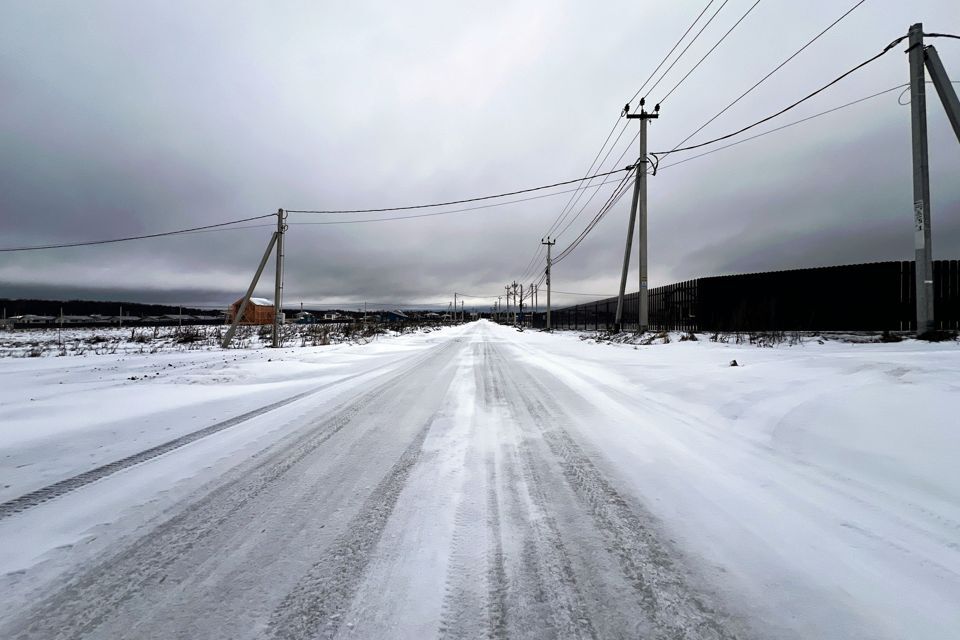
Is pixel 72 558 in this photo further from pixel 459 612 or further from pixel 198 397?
pixel 198 397

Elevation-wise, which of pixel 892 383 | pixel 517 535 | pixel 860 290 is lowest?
pixel 517 535

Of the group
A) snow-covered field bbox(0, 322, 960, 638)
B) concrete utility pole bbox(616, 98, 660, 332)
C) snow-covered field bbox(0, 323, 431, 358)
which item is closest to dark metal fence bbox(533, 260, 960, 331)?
concrete utility pole bbox(616, 98, 660, 332)

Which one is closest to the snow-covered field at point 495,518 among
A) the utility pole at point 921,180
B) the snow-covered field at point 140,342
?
the utility pole at point 921,180

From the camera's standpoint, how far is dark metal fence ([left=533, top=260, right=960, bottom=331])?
11.9 meters

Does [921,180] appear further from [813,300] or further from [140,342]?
[140,342]

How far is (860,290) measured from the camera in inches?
511

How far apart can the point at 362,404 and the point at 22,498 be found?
3.27 m

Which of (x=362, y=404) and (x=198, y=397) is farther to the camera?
(x=198, y=397)

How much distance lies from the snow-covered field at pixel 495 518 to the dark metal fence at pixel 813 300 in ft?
33.8

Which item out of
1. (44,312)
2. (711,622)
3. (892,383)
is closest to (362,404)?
(711,622)

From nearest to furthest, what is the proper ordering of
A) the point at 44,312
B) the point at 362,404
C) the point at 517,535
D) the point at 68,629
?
the point at 68,629 → the point at 517,535 → the point at 362,404 → the point at 44,312

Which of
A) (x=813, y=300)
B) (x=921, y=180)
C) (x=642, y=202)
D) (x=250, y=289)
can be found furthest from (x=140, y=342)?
(x=813, y=300)

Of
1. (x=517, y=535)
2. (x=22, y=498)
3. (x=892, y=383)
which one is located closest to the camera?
(x=517, y=535)

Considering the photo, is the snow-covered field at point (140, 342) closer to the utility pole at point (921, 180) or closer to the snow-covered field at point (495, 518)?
the snow-covered field at point (495, 518)
